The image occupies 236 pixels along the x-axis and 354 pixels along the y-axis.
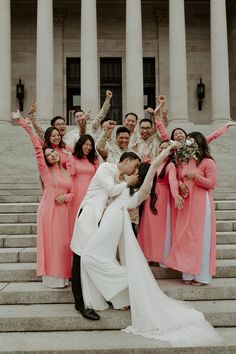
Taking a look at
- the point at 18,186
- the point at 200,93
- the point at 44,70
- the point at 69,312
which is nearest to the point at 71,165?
the point at 69,312

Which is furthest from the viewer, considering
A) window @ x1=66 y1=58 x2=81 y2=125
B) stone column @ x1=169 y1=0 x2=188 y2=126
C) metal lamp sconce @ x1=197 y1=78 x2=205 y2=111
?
window @ x1=66 y1=58 x2=81 y2=125

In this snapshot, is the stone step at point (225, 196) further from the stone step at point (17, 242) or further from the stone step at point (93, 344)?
the stone step at point (93, 344)

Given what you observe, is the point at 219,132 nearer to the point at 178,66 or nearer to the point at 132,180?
the point at 132,180

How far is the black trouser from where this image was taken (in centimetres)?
604

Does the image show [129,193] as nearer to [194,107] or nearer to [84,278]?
[84,278]

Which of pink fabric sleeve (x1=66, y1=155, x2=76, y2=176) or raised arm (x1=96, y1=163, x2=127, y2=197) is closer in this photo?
raised arm (x1=96, y1=163, x2=127, y2=197)

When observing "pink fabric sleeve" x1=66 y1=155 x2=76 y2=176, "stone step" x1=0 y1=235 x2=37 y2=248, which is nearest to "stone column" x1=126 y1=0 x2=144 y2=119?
"stone step" x1=0 y1=235 x2=37 y2=248

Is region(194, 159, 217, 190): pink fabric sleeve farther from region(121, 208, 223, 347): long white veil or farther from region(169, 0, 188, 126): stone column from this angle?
region(169, 0, 188, 126): stone column

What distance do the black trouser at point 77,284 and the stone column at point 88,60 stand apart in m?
16.5

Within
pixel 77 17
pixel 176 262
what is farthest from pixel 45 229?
pixel 77 17

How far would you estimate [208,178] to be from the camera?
706 cm

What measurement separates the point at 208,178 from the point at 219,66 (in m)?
17.4

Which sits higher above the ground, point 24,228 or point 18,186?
point 18,186

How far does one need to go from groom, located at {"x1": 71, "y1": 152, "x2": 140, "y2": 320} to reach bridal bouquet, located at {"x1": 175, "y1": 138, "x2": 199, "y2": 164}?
118 cm
